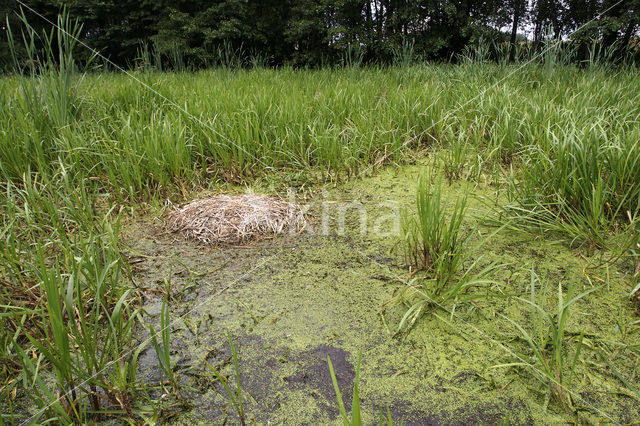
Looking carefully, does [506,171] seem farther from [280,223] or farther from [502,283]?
[280,223]

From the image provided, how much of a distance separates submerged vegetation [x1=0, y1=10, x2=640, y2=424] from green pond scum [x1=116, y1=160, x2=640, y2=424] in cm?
4

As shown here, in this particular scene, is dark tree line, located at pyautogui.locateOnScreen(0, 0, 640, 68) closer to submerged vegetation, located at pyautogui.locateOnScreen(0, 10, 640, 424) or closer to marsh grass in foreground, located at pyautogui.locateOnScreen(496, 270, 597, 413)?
submerged vegetation, located at pyautogui.locateOnScreen(0, 10, 640, 424)

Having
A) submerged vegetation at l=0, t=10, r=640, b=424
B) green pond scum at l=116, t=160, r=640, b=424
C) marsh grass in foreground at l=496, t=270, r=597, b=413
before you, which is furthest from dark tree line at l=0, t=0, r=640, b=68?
marsh grass in foreground at l=496, t=270, r=597, b=413

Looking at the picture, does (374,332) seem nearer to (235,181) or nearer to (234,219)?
(234,219)

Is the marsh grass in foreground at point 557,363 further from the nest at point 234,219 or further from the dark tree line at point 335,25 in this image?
the dark tree line at point 335,25

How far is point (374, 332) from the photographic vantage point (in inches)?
41.5

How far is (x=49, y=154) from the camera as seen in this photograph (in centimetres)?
184

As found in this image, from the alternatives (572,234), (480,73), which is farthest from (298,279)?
(480,73)

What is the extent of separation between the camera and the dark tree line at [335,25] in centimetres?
557

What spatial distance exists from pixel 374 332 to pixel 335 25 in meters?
7.03

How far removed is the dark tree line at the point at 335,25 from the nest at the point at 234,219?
3.93 metres

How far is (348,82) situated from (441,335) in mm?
2540

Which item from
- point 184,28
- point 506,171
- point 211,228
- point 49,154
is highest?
point 184,28

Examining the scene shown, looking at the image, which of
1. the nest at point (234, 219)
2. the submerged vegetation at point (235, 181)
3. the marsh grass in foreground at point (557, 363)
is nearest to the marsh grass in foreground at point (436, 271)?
the submerged vegetation at point (235, 181)
